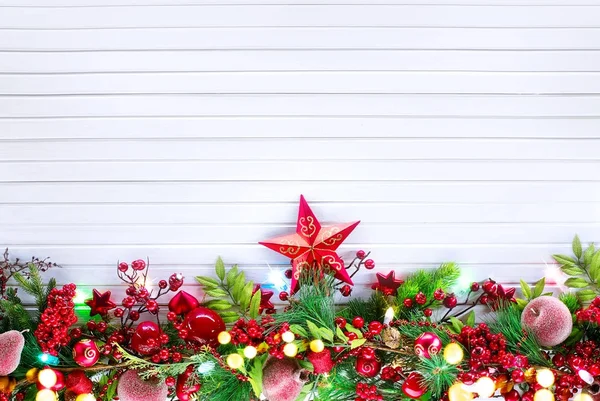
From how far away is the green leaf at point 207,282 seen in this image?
1.17m

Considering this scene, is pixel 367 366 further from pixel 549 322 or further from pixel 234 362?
pixel 549 322

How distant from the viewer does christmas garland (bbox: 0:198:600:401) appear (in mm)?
1023

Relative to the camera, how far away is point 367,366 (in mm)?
1055

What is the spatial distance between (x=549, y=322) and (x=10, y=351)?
44.1 inches

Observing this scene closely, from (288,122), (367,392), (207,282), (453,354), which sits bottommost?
(367,392)

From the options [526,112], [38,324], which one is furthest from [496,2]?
[38,324]

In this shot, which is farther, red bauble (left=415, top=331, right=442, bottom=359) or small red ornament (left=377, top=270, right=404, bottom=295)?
small red ornament (left=377, top=270, right=404, bottom=295)

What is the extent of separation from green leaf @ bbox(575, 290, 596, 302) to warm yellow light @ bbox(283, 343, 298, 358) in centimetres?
68

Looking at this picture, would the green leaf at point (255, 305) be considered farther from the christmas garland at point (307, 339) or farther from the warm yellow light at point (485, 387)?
the warm yellow light at point (485, 387)

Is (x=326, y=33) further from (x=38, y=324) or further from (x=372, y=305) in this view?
(x=38, y=324)

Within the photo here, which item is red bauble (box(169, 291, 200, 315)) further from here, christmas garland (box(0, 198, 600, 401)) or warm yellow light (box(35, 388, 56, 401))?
warm yellow light (box(35, 388, 56, 401))

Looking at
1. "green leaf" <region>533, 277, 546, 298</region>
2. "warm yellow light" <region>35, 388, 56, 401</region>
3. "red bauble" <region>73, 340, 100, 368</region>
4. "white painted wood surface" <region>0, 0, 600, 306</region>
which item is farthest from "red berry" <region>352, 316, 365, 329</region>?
"warm yellow light" <region>35, 388, 56, 401</region>

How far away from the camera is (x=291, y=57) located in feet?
3.69

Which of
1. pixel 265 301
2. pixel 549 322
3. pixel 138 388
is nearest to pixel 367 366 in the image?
pixel 265 301
